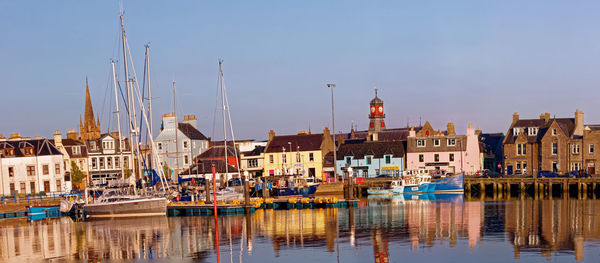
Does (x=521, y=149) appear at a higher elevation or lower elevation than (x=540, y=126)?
lower

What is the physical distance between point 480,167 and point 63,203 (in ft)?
193

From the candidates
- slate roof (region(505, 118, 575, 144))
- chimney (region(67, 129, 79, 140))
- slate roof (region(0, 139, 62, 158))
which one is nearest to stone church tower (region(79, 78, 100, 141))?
chimney (region(67, 129, 79, 140))

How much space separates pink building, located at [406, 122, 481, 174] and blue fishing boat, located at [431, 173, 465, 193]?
35.0 feet

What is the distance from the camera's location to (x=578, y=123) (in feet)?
278

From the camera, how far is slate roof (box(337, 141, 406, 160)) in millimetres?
91375

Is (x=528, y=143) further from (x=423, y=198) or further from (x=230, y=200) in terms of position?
(x=230, y=200)

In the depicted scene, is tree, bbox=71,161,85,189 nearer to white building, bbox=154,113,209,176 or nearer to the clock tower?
white building, bbox=154,113,209,176

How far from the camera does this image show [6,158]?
7488cm

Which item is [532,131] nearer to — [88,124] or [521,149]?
[521,149]

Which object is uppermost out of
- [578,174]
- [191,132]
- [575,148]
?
[191,132]

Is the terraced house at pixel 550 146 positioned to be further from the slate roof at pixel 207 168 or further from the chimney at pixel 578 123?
the slate roof at pixel 207 168

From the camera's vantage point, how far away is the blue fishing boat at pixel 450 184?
76625mm

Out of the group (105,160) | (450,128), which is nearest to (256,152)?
(105,160)

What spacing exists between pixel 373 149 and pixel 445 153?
32.2ft
